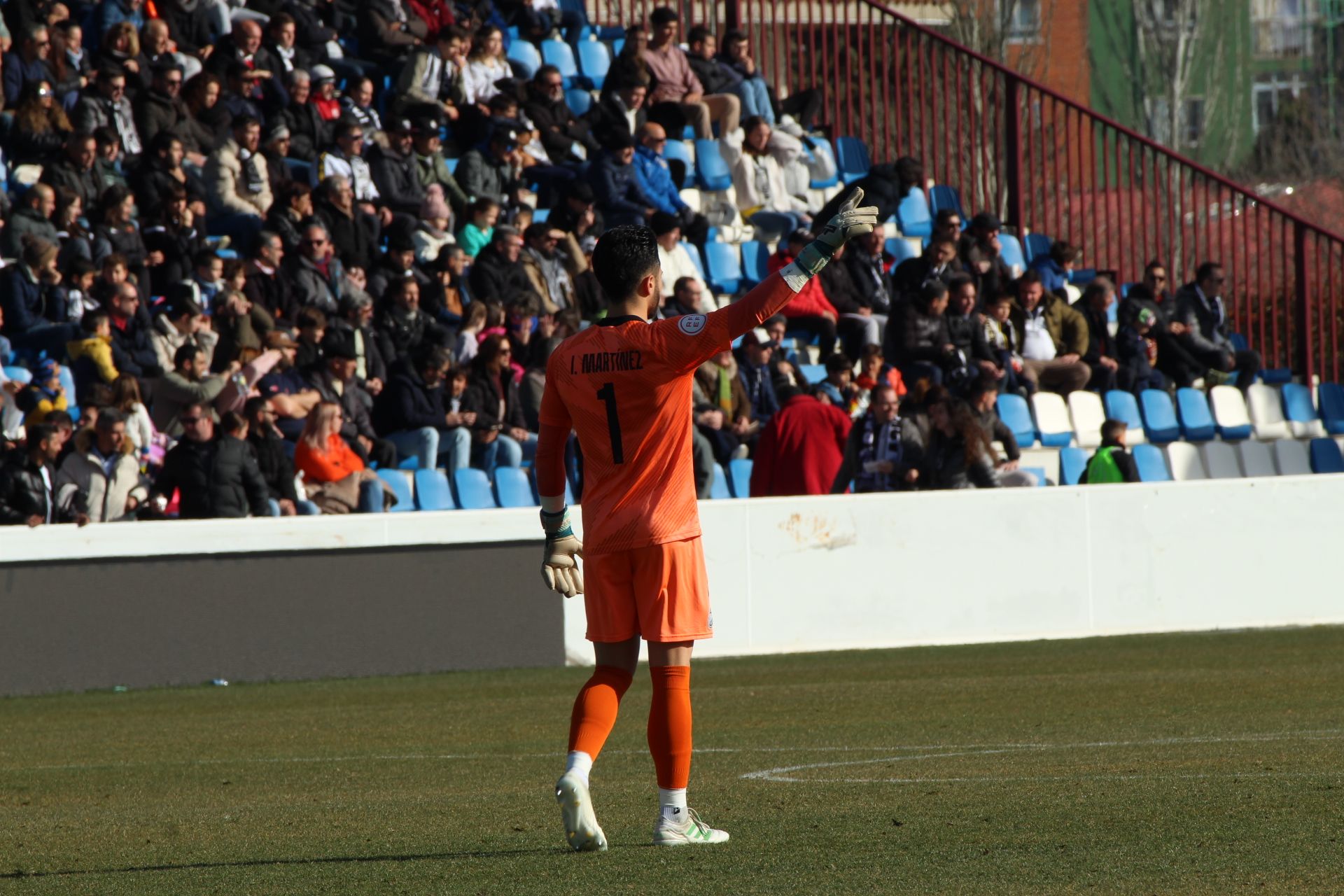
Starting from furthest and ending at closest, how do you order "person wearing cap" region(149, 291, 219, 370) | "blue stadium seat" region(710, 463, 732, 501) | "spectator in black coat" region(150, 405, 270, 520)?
"blue stadium seat" region(710, 463, 732, 501)
"person wearing cap" region(149, 291, 219, 370)
"spectator in black coat" region(150, 405, 270, 520)

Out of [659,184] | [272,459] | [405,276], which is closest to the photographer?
[272,459]

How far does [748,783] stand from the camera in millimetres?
8320

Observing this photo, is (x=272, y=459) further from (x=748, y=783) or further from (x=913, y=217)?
(x=913, y=217)

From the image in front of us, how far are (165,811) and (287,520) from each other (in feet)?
23.1

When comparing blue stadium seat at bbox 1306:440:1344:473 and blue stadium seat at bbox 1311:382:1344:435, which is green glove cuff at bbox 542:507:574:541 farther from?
blue stadium seat at bbox 1311:382:1344:435

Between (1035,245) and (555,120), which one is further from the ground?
(555,120)

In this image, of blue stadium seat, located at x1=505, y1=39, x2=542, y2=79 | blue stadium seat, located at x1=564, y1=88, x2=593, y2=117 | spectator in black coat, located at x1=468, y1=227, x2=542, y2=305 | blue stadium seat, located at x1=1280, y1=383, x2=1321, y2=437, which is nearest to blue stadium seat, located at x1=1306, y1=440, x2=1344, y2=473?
blue stadium seat, located at x1=1280, y1=383, x2=1321, y2=437

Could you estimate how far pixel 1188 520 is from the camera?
56.7 ft

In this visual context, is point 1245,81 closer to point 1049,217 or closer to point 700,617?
point 1049,217

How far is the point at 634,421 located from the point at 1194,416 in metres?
16.2

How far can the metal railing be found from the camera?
23969 millimetres

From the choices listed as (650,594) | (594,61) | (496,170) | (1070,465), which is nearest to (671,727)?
(650,594)

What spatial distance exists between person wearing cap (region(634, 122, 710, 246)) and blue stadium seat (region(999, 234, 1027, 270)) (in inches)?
155

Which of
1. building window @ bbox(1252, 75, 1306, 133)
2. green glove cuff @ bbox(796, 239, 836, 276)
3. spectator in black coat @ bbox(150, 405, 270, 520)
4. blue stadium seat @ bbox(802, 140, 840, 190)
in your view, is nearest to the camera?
green glove cuff @ bbox(796, 239, 836, 276)
